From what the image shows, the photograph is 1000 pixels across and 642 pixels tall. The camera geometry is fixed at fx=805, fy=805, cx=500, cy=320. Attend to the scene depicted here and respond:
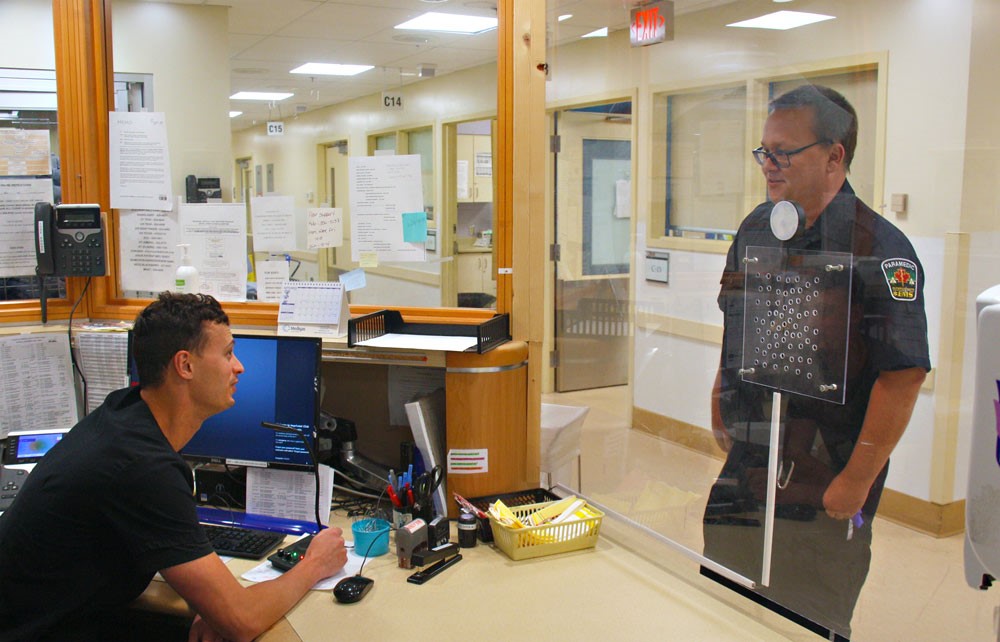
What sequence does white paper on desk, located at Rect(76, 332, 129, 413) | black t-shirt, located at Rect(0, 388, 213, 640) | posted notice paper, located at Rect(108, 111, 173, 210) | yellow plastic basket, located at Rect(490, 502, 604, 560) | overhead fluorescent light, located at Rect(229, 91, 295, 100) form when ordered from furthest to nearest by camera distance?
overhead fluorescent light, located at Rect(229, 91, 295, 100)
posted notice paper, located at Rect(108, 111, 173, 210)
white paper on desk, located at Rect(76, 332, 129, 413)
yellow plastic basket, located at Rect(490, 502, 604, 560)
black t-shirt, located at Rect(0, 388, 213, 640)

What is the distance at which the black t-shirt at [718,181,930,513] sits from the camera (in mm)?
1890

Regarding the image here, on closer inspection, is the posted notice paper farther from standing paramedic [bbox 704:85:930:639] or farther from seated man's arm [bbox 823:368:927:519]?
seated man's arm [bbox 823:368:927:519]

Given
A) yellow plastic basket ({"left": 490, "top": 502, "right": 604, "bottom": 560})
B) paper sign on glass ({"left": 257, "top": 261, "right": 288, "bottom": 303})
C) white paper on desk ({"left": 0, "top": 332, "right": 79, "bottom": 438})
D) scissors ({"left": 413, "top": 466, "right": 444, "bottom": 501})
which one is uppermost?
paper sign on glass ({"left": 257, "top": 261, "right": 288, "bottom": 303})

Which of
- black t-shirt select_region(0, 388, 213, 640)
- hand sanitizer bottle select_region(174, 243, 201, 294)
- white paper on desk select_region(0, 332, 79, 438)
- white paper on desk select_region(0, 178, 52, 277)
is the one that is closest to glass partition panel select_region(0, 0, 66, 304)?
white paper on desk select_region(0, 178, 52, 277)

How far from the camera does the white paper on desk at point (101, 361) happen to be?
2.39 metres

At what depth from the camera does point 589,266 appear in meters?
2.84

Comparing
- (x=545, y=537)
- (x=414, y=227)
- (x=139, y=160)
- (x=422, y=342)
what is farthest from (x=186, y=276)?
(x=545, y=537)

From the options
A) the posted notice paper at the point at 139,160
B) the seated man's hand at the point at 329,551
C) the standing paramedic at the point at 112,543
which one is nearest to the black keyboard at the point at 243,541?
the seated man's hand at the point at 329,551

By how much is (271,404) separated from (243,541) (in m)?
0.35

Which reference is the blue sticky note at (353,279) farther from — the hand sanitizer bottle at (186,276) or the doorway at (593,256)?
the doorway at (593,256)

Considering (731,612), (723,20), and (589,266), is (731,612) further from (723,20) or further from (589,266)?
(723,20)

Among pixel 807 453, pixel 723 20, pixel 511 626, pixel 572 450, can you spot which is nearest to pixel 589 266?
pixel 572 450

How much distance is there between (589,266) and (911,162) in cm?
105

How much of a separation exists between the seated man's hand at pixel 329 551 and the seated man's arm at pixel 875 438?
1.28m
